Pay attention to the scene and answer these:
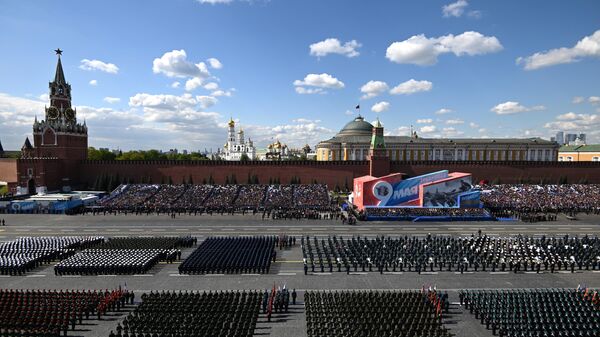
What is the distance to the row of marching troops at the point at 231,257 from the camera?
62.3 ft

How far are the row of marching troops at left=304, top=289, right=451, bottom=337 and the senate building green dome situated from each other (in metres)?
75.3

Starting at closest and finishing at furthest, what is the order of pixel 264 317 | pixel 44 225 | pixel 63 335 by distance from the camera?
pixel 63 335
pixel 264 317
pixel 44 225

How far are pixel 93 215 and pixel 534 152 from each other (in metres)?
80.0

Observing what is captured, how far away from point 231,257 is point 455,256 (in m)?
12.4

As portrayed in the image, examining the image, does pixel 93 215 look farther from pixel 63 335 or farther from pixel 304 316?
pixel 304 316

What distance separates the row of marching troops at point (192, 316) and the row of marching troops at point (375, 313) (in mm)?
2252

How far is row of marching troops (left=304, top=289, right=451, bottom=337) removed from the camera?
40.2 ft

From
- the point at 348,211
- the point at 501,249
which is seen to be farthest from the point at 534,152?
the point at 501,249

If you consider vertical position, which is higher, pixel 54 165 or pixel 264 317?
pixel 54 165

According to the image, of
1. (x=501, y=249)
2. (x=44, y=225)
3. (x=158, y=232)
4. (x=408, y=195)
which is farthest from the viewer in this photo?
(x=408, y=195)

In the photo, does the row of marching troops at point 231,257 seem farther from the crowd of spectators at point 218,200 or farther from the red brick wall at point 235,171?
the red brick wall at point 235,171

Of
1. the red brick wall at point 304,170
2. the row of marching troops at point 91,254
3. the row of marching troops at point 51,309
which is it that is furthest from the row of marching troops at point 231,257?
the red brick wall at point 304,170

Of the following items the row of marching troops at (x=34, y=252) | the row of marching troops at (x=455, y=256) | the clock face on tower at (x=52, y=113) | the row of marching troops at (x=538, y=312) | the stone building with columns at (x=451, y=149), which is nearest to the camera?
the row of marching troops at (x=538, y=312)

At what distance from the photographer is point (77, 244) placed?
2302 centimetres
